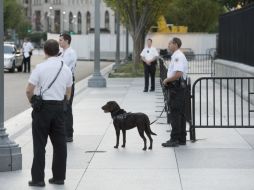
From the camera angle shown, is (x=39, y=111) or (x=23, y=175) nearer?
(x=39, y=111)

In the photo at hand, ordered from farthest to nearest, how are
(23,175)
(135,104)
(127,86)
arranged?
(127,86) → (135,104) → (23,175)

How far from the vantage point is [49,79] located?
877 centimetres

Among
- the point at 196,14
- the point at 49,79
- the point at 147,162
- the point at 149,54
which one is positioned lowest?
the point at 147,162

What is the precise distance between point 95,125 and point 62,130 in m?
6.25

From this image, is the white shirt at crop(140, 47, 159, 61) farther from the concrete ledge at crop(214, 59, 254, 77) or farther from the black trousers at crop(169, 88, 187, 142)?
the black trousers at crop(169, 88, 187, 142)

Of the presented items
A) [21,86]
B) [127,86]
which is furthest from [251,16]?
[21,86]

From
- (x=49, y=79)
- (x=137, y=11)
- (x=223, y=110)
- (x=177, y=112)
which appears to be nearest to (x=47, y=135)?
(x=49, y=79)

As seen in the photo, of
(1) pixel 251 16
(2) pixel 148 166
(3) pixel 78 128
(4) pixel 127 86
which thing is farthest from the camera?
(4) pixel 127 86

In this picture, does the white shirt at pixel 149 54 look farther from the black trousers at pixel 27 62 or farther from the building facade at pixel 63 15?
the building facade at pixel 63 15

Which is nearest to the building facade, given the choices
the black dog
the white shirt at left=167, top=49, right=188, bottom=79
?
the white shirt at left=167, top=49, right=188, bottom=79

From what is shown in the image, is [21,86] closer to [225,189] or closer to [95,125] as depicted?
[95,125]

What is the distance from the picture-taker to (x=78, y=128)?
14.7 m

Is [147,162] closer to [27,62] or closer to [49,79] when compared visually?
[49,79]

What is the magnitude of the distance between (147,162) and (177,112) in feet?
5.80
